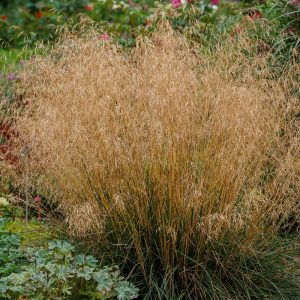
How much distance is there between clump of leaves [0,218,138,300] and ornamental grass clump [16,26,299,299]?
9.0 inches

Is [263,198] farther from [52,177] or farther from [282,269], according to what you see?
[52,177]

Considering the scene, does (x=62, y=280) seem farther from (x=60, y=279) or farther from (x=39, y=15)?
(x=39, y=15)

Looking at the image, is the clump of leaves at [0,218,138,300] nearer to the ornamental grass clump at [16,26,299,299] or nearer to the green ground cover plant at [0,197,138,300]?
the green ground cover plant at [0,197,138,300]

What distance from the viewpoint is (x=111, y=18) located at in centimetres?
944

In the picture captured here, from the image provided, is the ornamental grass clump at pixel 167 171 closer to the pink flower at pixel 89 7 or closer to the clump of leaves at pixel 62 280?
the clump of leaves at pixel 62 280

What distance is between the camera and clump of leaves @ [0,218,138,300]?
10.9 feet

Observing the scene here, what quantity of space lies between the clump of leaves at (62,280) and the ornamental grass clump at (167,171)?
0.75ft

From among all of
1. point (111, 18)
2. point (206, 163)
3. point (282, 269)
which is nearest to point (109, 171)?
point (206, 163)

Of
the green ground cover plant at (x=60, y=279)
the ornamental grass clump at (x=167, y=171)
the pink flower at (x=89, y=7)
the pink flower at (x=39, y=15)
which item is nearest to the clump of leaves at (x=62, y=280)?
the green ground cover plant at (x=60, y=279)

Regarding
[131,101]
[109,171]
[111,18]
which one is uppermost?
[131,101]

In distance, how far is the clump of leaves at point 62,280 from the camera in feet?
10.9

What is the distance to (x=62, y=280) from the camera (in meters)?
3.48

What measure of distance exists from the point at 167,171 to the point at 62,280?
832 millimetres

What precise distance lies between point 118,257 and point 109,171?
1.66ft
